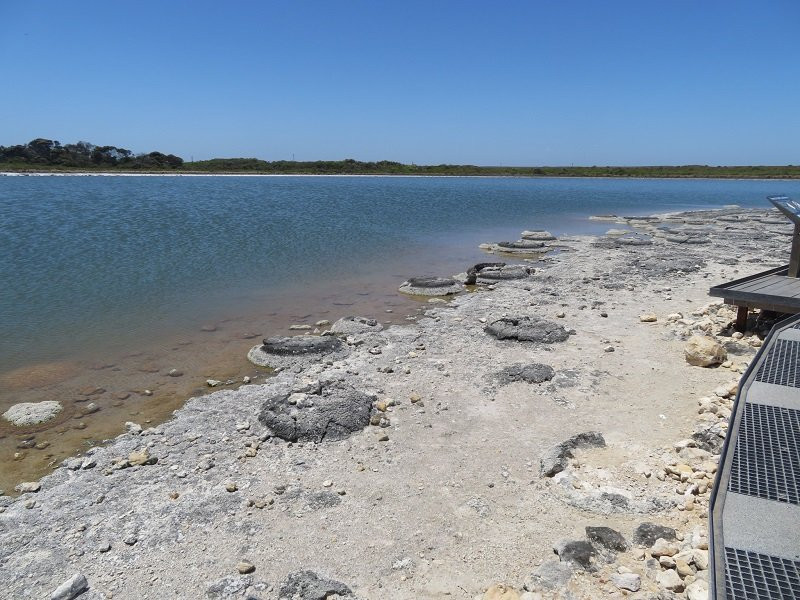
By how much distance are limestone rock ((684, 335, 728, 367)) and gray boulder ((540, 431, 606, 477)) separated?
2.88m

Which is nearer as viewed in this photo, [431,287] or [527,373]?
[527,373]

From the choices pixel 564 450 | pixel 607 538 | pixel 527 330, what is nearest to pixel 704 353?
pixel 527 330

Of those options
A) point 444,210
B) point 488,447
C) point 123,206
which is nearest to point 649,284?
point 488,447

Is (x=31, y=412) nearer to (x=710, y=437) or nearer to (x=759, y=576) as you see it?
(x=759, y=576)

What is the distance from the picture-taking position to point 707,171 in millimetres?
120688

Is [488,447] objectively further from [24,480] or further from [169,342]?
[169,342]

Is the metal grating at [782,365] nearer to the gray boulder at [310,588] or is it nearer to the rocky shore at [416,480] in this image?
the rocky shore at [416,480]

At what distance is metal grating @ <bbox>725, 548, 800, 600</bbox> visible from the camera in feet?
9.75

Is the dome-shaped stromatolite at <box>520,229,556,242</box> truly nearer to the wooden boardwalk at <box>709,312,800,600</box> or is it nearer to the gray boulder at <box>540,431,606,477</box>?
the wooden boardwalk at <box>709,312,800,600</box>

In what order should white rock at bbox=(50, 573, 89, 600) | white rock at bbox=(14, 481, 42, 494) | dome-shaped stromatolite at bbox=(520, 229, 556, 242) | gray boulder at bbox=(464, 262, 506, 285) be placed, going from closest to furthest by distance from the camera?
white rock at bbox=(50, 573, 89, 600) → white rock at bbox=(14, 481, 42, 494) → gray boulder at bbox=(464, 262, 506, 285) → dome-shaped stromatolite at bbox=(520, 229, 556, 242)

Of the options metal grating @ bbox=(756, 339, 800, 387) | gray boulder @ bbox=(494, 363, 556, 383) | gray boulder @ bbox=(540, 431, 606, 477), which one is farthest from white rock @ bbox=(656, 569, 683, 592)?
gray boulder @ bbox=(494, 363, 556, 383)

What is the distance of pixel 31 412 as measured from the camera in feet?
25.2

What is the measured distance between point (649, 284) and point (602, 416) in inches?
351

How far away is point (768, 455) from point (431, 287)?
1099 centimetres
